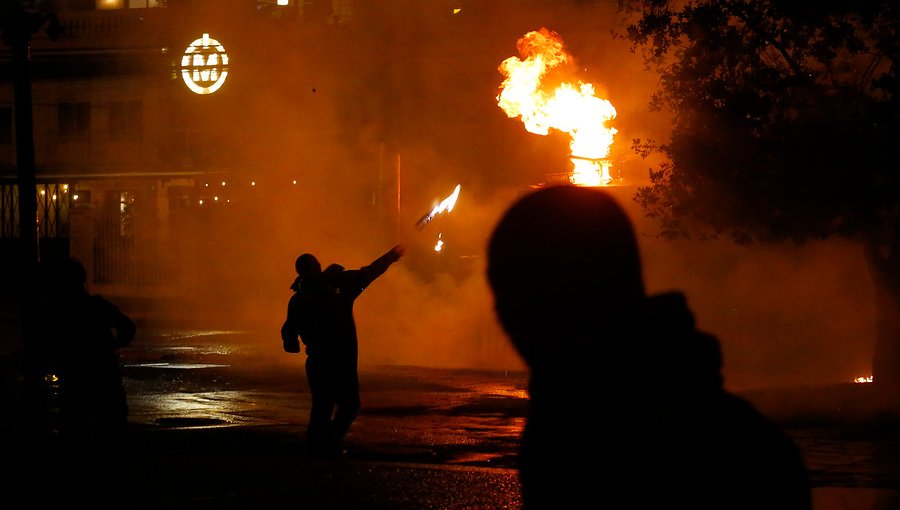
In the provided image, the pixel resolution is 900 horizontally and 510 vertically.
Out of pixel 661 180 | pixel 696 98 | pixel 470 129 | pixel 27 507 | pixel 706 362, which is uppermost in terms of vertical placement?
pixel 470 129

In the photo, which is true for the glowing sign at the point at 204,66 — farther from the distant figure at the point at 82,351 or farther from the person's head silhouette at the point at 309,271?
the distant figure at the point at 82,351

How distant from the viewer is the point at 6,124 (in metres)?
33.1

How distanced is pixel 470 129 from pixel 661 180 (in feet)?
43.2

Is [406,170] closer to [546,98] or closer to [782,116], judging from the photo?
[546,98]

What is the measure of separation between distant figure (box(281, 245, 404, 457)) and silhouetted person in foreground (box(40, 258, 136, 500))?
1164 millimetres

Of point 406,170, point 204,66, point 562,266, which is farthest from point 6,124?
point 562,266

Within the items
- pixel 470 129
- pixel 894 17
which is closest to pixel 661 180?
pixel 894 17

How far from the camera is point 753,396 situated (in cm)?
1038

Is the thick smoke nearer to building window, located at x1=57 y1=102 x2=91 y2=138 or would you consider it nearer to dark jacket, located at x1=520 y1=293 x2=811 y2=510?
building window, located at x1=57 y1=102 x2=91 y2=138

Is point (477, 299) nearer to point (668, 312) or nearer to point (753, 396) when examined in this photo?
point (753, 396)

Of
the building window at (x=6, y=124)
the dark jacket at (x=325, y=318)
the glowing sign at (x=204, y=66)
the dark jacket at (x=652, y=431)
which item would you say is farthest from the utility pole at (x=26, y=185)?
the building window at (x=6, y=124)

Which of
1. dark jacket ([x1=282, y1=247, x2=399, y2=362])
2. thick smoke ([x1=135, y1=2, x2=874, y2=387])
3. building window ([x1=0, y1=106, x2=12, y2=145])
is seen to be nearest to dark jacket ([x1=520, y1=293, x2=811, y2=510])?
dark jacket ([x1=282, y1=247, x2=399, y2=362])

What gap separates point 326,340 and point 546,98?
620 cm

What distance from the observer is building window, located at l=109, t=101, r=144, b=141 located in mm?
32125
